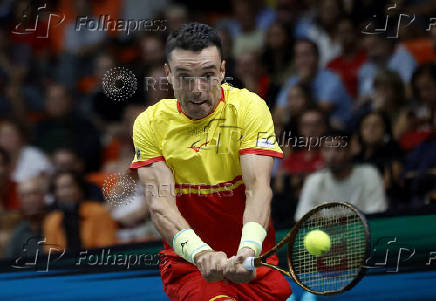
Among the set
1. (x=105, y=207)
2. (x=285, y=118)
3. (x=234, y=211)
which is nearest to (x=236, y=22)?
(x=285, y=118)

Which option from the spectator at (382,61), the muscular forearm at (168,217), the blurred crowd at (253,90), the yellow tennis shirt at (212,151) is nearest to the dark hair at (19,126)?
the blurred crowd at (253,90)

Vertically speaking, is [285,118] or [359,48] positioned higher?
[359,48]

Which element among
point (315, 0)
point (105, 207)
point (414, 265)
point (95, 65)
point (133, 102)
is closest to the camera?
point (414, 265)

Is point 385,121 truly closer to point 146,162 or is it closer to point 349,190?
point 349,190

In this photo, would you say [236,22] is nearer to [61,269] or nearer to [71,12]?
[71,12]

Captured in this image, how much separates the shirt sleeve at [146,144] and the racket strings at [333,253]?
86cm

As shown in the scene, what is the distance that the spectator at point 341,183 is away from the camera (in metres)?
6.78

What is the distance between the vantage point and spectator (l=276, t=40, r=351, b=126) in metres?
8.05

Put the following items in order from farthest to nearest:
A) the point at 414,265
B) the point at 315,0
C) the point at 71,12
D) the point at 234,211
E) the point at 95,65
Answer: the point at 71,12
the point at 95,65
the point at 315,0
the point at 414,265
the point at 234,211

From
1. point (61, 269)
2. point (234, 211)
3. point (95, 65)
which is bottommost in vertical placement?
point (61, 269)

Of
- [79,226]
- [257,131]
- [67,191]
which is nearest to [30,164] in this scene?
[67,191]

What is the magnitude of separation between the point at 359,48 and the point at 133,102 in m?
2.19

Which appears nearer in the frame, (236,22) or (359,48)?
(359,48)

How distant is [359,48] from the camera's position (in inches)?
335
